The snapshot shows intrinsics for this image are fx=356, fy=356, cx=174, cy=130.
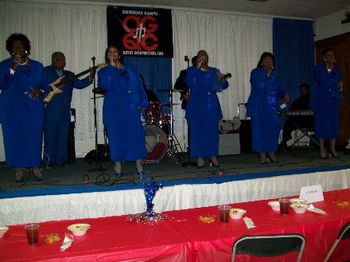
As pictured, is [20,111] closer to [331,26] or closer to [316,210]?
[316,210]

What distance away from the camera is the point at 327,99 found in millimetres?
5336

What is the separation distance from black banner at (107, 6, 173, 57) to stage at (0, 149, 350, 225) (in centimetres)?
296

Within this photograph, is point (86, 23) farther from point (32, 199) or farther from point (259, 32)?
point (32, 199)

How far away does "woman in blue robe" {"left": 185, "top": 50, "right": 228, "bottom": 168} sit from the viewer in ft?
15.4

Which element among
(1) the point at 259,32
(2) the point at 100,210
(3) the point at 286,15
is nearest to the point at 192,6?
(1) the point at 259,32

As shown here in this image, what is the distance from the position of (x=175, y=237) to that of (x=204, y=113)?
3087 millimetres

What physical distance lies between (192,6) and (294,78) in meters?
2.95

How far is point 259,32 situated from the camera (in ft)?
26.8

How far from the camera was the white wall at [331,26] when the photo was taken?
7812 mm

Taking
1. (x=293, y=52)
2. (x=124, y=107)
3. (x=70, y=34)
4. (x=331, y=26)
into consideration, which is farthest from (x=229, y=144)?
(x=331, y=26)

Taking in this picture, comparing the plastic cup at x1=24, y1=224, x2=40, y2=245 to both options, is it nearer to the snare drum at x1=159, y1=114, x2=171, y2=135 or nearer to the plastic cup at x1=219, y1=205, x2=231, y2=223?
the plastic cup at x1=219, y1=205, x2=231, y2=223

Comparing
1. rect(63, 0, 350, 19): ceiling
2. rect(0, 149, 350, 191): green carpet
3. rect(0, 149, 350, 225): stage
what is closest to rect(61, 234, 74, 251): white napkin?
rect(0, 149, 350, 225): stage

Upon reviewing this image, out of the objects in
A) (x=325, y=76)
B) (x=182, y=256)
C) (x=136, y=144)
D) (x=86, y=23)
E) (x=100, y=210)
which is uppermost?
(x=86, y=23)

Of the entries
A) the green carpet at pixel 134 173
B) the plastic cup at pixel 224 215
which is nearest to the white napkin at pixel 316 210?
the plastic cup at pixel 224 215
